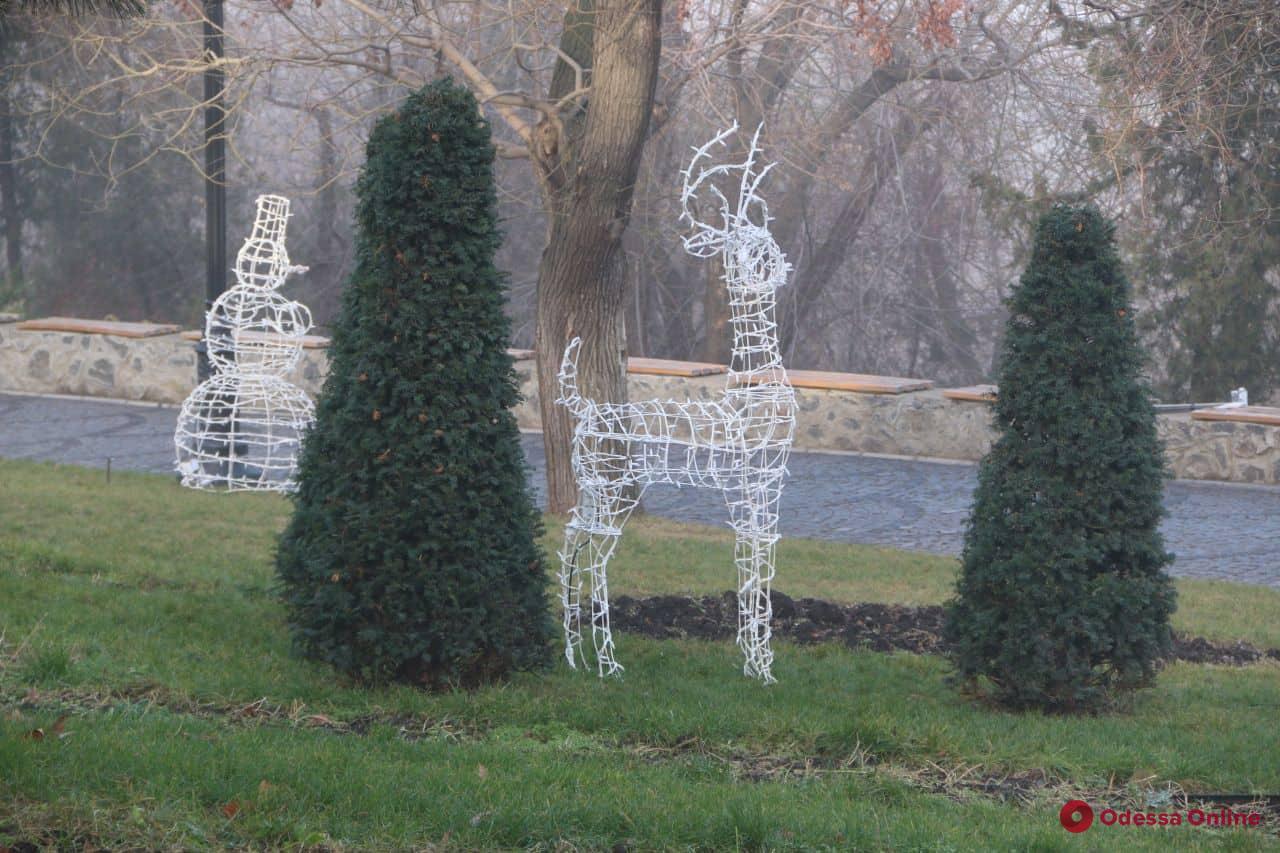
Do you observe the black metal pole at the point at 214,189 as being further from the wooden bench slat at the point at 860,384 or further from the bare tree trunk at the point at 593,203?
the wooden bench slat at the point at 860,384

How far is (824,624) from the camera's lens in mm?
7531

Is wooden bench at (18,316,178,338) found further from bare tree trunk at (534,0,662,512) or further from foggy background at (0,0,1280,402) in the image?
bare tree trunk at (534,0,662,512)

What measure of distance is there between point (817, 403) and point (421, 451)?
10.3 m

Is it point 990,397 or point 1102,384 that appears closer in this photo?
point 1102,384

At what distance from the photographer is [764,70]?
1867cm

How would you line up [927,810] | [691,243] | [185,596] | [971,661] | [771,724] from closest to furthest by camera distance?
[927,810] < [771,724] < [971,661] < [691,243] < [185,596]

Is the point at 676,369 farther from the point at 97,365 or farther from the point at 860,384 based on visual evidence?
the point at 97,365

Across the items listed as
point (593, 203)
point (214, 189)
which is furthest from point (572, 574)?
point (214, 189)

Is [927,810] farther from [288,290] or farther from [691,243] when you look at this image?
[288,290]

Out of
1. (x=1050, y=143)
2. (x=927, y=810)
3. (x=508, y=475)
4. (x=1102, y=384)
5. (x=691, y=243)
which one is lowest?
(x=927, y=810)

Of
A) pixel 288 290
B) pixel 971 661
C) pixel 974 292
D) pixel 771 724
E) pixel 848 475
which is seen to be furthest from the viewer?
pixel 288 290

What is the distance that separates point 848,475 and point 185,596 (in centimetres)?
792

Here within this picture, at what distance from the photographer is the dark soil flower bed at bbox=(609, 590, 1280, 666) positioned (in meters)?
7.23

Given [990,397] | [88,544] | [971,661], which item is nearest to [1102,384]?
[990,397]
